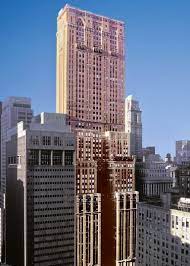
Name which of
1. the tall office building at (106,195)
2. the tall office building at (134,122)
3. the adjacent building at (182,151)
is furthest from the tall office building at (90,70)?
the adjacent building at (182,151)

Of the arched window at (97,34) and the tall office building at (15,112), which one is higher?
the arched window at (97,34)

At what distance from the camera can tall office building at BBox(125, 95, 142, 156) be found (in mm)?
117312

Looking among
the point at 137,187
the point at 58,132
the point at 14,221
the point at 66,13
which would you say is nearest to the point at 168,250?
the point at 58,132

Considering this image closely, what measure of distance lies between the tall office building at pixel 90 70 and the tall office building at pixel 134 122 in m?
23.0

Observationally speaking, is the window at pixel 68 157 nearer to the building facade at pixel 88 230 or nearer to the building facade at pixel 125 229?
the building facade at pixel 88 230

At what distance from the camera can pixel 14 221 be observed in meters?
78.4

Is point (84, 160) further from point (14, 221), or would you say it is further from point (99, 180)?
point (14, 221)

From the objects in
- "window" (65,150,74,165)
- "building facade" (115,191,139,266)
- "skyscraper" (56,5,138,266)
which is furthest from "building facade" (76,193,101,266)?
"window" (65,150,74,165)

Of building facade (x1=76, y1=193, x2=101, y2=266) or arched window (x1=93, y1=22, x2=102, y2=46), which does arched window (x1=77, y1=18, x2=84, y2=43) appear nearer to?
arched window (x1=93, y1=22, x2=102, y2=46)

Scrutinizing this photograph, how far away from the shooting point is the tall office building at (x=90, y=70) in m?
87.6

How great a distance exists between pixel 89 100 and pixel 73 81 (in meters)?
5.99

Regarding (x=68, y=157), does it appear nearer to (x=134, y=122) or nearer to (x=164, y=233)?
(x=164, y=233)

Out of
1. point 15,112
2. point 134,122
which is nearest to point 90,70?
point 15,112

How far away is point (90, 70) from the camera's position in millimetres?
90375
